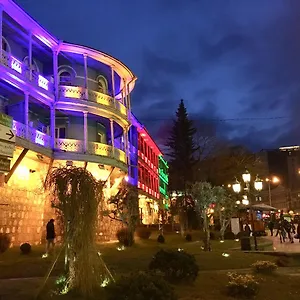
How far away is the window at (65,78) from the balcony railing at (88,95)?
1.92 metres

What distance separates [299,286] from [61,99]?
1822cm

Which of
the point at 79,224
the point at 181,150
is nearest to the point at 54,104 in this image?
the point at 79,224

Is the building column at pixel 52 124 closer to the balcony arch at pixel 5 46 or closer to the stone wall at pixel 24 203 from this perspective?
the stone wall at pixel 24 203

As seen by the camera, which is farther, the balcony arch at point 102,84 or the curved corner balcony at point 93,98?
the balcony arch at point 102,84

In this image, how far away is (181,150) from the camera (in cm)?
6419

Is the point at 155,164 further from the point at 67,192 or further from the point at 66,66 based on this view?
the point at 67,192

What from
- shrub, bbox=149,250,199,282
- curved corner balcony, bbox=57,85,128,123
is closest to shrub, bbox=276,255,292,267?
shrub, bbox=149,250,199,282

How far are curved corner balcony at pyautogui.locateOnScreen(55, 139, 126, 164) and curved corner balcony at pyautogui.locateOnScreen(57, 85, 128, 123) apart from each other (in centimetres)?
225

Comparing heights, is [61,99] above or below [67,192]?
above

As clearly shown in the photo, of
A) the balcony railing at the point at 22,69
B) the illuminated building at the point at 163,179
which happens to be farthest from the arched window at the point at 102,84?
the illuminated building at the point at 163,179

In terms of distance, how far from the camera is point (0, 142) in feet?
63.4

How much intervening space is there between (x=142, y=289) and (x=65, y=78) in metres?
22.0

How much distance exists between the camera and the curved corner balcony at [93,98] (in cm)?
2655

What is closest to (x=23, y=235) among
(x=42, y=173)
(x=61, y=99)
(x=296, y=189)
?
(x=42, y=173)
